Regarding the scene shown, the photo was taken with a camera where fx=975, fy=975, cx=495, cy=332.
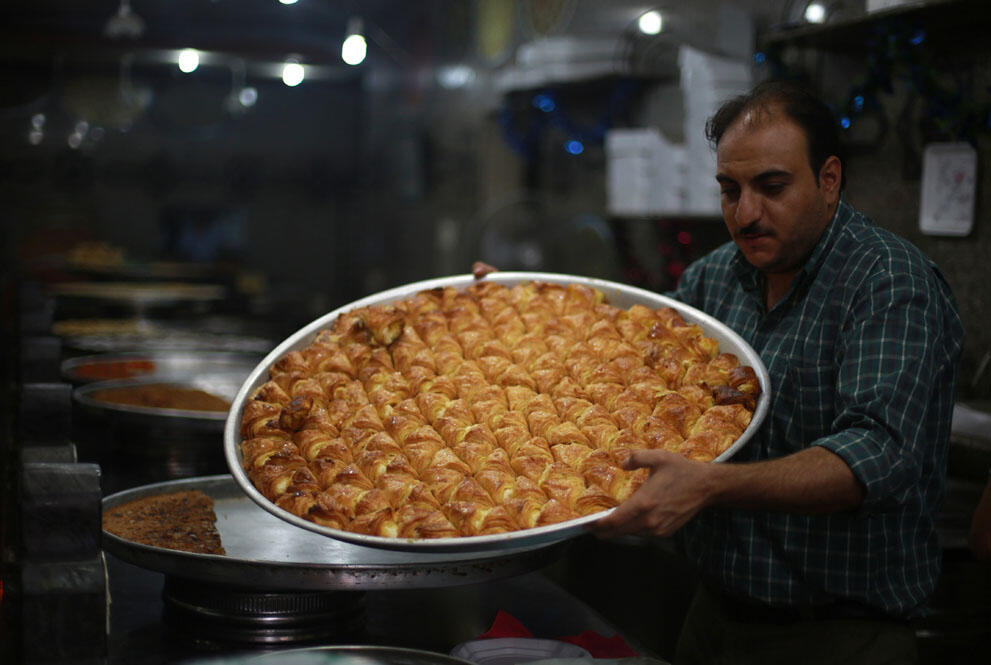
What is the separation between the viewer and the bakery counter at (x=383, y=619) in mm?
1571

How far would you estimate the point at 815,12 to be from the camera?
3.44m

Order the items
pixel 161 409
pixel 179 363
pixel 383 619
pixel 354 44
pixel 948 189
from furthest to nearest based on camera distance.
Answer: pixel 354 44 < pixel 179 363 < pixel 948 189 < pixel 161 409 < pixel 383 619

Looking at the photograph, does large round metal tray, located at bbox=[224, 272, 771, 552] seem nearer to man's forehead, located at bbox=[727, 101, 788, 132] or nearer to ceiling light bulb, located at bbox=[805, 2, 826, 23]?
man's forehead, located at bbox=[727, 101, 788, 132]

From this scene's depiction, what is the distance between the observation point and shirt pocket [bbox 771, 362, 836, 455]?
1.65 meters

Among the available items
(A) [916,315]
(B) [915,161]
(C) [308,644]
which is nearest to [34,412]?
(C) [308,644]

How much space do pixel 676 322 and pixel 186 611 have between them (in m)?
1.05

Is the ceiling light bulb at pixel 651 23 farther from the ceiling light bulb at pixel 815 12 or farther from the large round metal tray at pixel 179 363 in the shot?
the large round metal tray at pixel 179 363

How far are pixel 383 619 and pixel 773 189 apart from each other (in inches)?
39.8

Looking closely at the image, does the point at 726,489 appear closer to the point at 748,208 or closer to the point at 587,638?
the point at 587,638

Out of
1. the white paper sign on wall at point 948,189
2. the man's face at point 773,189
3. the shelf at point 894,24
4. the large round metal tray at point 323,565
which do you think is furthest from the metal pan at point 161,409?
the white paper sign on wall at point 948,189

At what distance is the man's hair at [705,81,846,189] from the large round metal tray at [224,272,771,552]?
1.17 feet

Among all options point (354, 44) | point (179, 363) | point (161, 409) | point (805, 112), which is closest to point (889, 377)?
point (805, 112)

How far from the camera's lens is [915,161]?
10.6 feet

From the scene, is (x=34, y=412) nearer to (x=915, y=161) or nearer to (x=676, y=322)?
(x=676, y=322)
